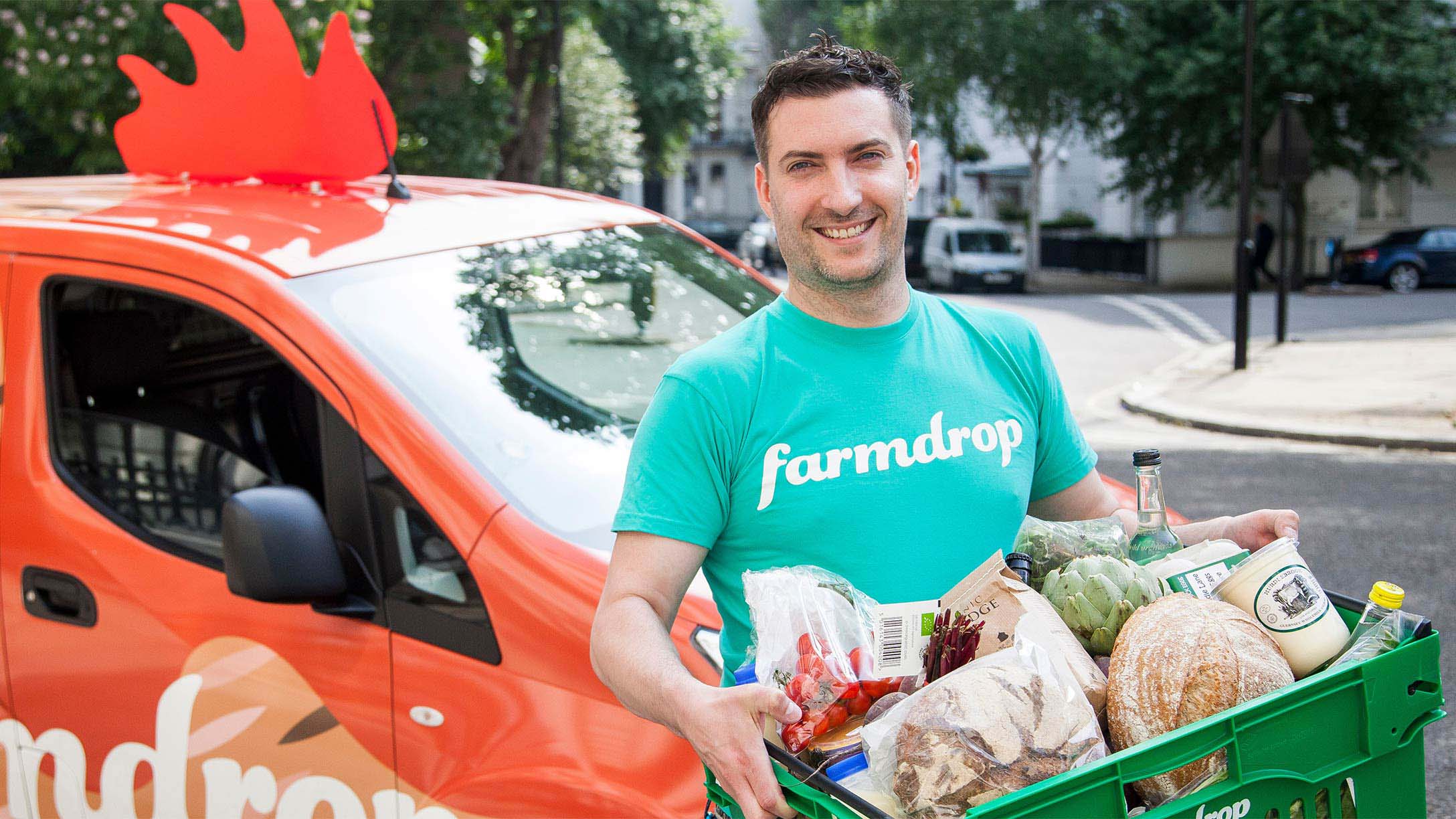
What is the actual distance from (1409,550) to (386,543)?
5.84 m

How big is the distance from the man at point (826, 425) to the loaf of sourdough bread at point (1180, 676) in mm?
349

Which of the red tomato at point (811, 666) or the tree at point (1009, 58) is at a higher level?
the tree at point (1009, 58)

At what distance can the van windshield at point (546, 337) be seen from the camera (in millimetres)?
2410

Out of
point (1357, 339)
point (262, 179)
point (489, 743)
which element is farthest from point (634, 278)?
point (1357, 339)

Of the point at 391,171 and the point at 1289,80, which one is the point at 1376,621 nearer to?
the point at 391,171

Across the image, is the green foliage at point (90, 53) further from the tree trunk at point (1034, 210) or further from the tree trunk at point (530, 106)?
the tree trunk at point (1034, 210)

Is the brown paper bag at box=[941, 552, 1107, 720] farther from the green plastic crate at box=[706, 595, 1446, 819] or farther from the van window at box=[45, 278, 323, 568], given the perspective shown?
the van window at box=[45, 278, 323, 568]

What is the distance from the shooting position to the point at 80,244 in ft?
8.81

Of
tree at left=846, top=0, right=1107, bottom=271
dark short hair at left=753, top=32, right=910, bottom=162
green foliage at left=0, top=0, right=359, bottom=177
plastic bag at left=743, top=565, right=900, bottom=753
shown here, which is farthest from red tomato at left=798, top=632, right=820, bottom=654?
tree at left=846, top=0, right=1107, bottom=271

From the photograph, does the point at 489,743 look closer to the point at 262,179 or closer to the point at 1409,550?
the point at 262,179

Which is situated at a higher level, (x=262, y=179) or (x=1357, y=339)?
(x=262, y=179)

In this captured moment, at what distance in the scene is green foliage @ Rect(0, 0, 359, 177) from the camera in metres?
12.1

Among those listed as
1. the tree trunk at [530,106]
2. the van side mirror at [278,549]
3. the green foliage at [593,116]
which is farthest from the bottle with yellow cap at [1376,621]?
the green foliage at [593,116]

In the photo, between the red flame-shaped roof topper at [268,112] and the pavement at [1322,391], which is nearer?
the red flame-shaped roof topper at [268,112]
